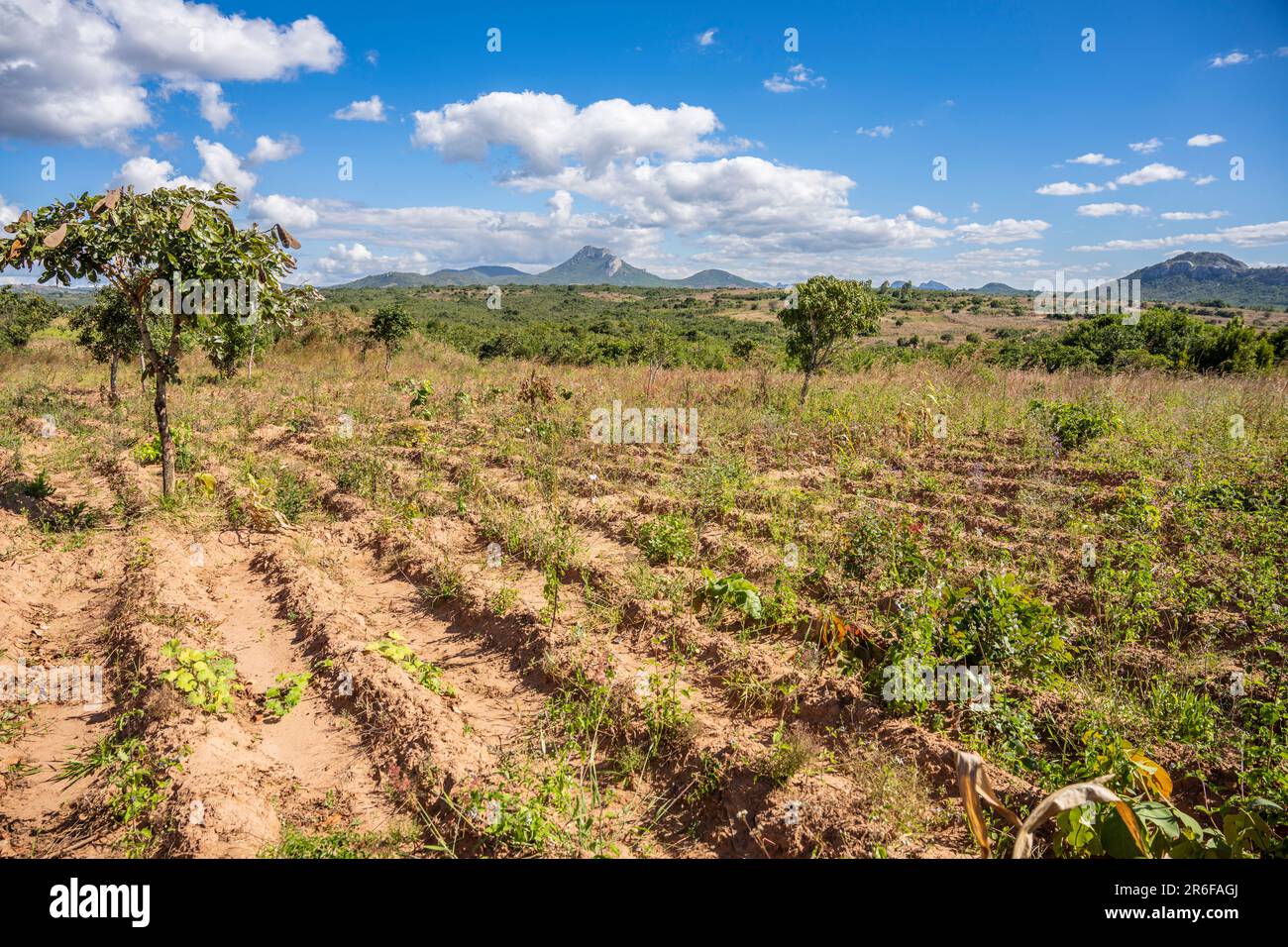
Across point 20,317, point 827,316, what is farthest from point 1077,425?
point 20,317

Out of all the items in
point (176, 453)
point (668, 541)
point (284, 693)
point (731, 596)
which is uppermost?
point (176, 453)

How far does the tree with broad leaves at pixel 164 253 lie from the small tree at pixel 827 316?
859cm

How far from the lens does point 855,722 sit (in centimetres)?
392

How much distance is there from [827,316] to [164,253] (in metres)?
9.96

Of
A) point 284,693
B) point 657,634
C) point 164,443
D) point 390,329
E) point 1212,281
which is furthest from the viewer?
point 1212,281

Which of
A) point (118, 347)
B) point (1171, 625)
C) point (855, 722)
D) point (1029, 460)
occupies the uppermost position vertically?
point (118, 347)

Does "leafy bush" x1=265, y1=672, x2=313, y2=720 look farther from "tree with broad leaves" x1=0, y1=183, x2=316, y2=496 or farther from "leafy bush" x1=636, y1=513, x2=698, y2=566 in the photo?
"tree with broad leaves" x1=0, y1=183, x2=316, y2=496

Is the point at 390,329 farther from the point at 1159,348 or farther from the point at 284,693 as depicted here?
the point at 1159,348

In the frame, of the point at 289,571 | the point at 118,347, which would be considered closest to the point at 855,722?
the point at 289,571

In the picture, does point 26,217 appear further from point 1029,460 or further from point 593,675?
point 1029,460

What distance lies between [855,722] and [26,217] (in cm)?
868

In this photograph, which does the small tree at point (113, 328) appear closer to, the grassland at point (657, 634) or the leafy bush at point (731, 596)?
the grassland at point (657, 634)

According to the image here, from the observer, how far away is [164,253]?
21.3ft

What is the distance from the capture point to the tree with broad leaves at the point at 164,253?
621 centimetres
